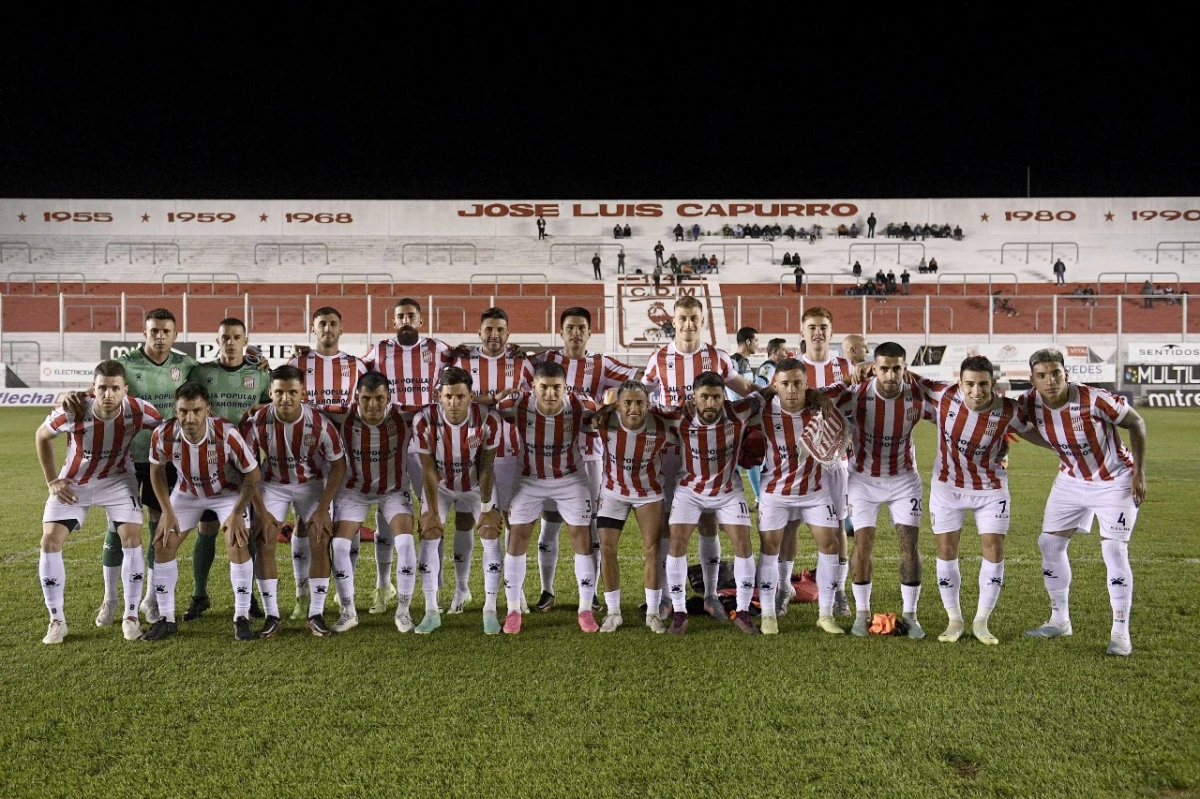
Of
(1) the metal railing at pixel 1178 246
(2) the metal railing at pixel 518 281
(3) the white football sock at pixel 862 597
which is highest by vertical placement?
(1) the metal railing at pixel 1178 246

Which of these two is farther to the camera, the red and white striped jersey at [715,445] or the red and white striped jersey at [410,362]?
the red and white striped jersey at [410,362]

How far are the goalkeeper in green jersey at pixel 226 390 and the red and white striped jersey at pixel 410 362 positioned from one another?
82 cm

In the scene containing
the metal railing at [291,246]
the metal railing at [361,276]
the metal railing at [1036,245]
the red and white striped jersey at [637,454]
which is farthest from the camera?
the metal railing at [1036,245]

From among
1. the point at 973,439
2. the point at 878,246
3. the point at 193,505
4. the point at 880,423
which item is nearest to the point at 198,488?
the point at 193,505

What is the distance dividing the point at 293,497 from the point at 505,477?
1.24 m

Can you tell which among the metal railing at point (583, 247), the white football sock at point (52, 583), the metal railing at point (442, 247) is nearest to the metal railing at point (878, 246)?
the metal railing at point (583, 247)

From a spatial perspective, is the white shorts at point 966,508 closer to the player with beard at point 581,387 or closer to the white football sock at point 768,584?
the white football sock at point 768,584

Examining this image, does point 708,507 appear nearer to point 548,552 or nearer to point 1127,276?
point 548,552

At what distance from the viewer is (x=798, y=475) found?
519cm

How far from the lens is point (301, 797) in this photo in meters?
3.03

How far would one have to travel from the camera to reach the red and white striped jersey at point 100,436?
5.09m

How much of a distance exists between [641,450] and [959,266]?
31745 mm

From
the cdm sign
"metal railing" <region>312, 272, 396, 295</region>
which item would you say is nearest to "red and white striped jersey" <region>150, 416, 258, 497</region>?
the cdm sign

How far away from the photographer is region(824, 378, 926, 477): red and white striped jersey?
5164 mm
